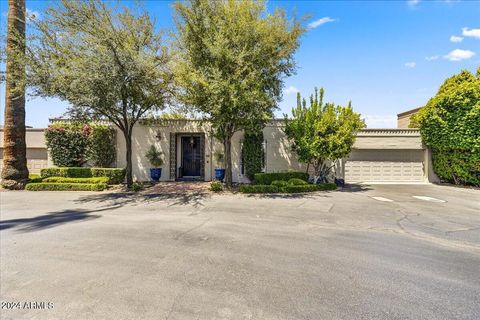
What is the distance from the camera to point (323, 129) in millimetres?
12102

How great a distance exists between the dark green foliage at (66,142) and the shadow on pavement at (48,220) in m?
7.47

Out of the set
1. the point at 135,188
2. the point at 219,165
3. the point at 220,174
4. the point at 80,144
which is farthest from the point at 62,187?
the point at 219,165

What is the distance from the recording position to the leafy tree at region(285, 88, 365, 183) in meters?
12.2

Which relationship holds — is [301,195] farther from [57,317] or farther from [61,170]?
[61,170]

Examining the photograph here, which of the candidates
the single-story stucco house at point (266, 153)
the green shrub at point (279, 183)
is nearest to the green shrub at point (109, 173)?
the single-story stucco house at point (266, 153)

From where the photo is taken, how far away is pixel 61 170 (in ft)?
44.5

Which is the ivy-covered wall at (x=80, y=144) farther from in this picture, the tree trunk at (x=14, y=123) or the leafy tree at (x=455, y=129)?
the leafy tree at (x=455, y=129)

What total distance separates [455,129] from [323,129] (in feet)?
26.7

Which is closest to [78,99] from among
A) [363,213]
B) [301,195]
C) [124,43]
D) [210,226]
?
[124,43]

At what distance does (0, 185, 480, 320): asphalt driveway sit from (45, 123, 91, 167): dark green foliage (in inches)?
248

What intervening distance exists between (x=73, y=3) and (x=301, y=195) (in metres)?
12.7

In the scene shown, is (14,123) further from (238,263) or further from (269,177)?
(238,263)

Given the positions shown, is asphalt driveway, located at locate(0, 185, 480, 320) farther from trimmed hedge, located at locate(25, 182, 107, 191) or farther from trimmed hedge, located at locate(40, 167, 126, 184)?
trimmed hedge, located at locate(40, 167, 126, 184)

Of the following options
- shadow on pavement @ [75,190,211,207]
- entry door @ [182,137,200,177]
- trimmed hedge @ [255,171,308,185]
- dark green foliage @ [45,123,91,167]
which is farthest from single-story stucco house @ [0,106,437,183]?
shadow on pavement @ [75,190,211,207]
